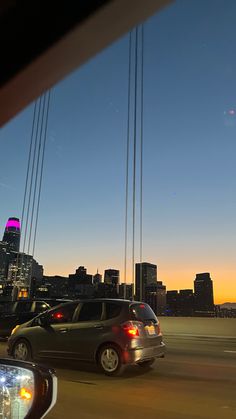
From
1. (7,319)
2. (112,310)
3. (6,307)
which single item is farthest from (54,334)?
(6,307)

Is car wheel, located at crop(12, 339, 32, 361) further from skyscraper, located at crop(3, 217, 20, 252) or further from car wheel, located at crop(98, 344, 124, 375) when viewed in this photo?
skyscraper, located at crop(3, 217, 20, 252)

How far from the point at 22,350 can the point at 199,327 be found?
12.2m

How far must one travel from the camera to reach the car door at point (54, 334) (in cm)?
1055

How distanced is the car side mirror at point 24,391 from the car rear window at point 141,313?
6273 millimetres

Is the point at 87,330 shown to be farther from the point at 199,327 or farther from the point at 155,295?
the point at 155,295

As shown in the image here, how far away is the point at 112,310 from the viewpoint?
33.8ft

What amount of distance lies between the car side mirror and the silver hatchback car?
19.4 feet

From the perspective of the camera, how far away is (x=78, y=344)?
404 inches

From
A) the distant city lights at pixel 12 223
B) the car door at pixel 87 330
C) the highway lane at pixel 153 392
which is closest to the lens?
the highway lane at pixel 153 392

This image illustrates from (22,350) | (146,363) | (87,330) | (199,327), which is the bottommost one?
(146,363)

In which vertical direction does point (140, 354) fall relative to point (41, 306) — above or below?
below

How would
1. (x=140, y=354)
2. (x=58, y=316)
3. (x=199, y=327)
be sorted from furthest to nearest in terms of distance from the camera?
(x=199, y=327), (x=58, y=316), (x=140, y=354)

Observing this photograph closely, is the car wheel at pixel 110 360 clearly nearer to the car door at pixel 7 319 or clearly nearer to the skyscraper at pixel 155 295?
the car door at pixel 7 319

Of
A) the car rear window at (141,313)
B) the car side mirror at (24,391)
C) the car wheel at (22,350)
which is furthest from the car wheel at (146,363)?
the car side mirror at (24,391)
